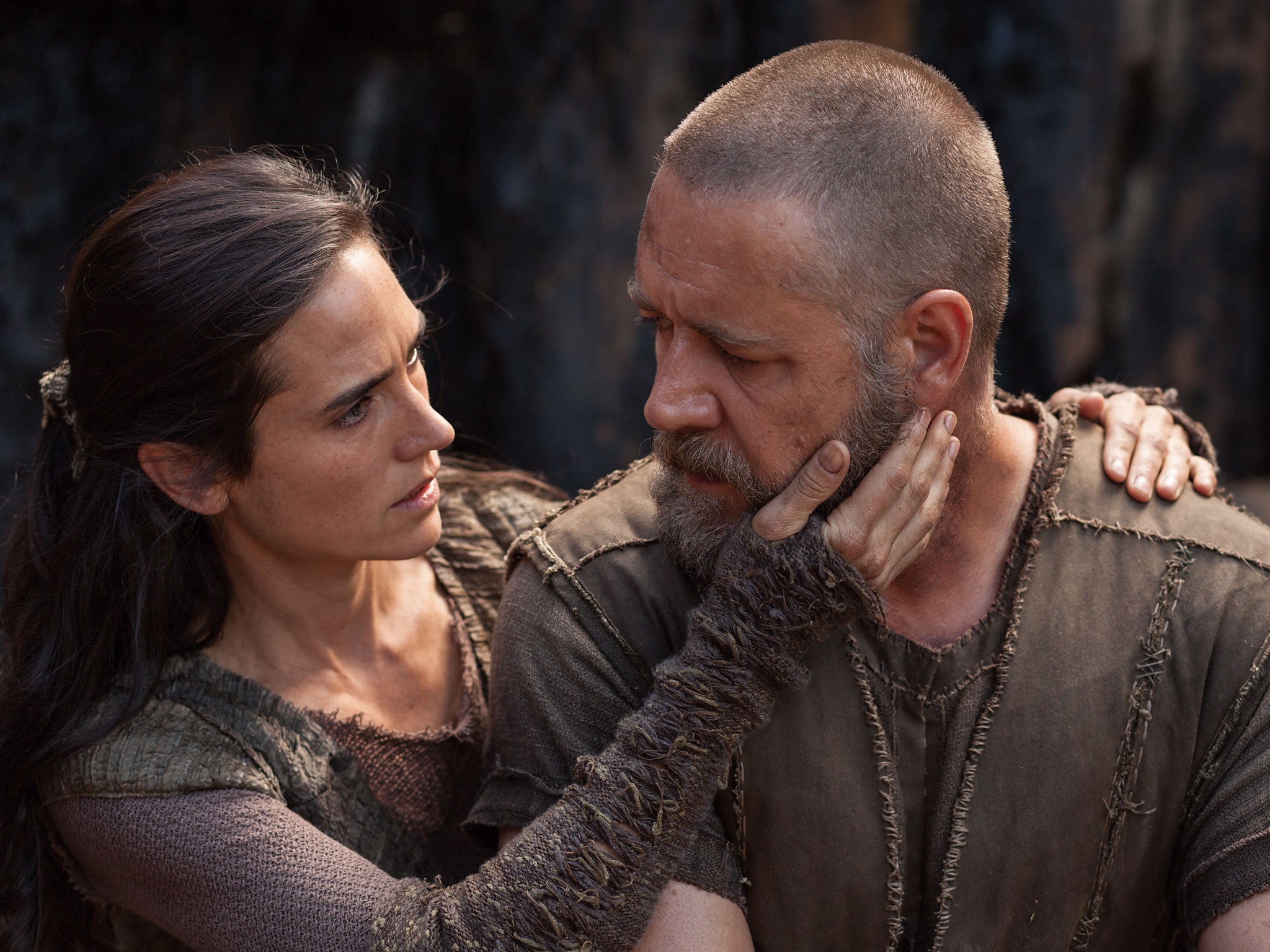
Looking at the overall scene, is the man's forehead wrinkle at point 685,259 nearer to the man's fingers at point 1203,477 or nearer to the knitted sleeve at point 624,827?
the knitted sleeve at point 624,827

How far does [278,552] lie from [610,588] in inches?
29.4

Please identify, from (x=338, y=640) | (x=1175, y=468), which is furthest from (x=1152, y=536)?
(x=338, y=640)

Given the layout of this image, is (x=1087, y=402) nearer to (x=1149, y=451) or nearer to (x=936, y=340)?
(x=1149, y=451)

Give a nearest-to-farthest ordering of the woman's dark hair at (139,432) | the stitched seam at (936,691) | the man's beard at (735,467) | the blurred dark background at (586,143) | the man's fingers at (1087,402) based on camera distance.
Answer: the man's beard at (735,467) < the stitched seam at (936,691) < the woman's dark hair at (139,432) < the man's fingers at (1087,402) < the blurred dark background at (586,143)

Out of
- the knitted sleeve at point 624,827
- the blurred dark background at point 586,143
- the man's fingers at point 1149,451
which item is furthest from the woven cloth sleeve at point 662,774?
the blurred dark background at point 586,143

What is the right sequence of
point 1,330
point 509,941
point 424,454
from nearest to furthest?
1. point 509,941
2. point 424,454
3. point 1,330

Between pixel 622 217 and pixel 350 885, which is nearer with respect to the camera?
pixel 350 885

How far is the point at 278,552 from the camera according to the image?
8.14 feet

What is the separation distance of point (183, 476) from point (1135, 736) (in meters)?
1.73

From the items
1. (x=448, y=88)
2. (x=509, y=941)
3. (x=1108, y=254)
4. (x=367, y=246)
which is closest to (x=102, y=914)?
(x=509, y=941)

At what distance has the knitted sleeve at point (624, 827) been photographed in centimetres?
189

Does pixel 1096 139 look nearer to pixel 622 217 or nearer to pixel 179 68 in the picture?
pixel 622 217

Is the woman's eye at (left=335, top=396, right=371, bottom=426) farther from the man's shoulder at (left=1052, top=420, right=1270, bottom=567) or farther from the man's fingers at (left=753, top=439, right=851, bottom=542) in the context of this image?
the man's shoulder at (left=1052, top=420, right=1270, bottom=567)

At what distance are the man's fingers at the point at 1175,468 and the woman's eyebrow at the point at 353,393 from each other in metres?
1.40
